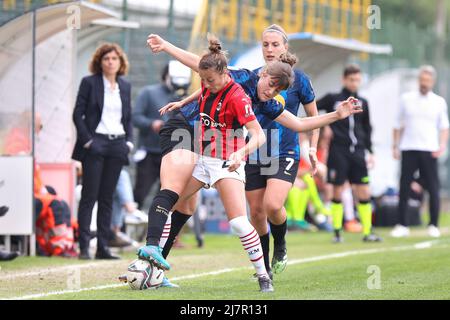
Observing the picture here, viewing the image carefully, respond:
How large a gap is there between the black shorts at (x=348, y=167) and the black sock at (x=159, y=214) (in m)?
7.29

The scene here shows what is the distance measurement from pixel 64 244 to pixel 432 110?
21.7 feet

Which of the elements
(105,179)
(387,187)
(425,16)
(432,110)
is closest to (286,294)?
(105,179)

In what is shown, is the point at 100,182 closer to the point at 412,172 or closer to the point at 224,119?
the point at 224,119

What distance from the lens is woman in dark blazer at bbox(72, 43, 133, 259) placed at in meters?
12.6

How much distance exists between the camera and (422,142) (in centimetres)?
1709

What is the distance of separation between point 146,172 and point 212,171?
6.30m

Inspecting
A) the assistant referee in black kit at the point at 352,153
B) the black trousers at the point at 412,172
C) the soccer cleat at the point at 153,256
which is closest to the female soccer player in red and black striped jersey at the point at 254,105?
the soccer cleat at the point at 153,256

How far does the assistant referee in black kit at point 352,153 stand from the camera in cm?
1580

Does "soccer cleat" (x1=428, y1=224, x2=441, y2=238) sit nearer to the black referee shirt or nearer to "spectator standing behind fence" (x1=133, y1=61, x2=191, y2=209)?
the black referee shirt

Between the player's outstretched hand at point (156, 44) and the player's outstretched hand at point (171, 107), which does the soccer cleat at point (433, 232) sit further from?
the player's outstretched hand at point (156, 44)

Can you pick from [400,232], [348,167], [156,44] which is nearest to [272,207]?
[156,44]

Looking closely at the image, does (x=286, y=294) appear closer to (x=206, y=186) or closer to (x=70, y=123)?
(x=206, y=186)

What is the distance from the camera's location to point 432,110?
56.9 feet

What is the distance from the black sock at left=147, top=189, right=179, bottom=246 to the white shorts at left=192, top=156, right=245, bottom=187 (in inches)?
10.7
